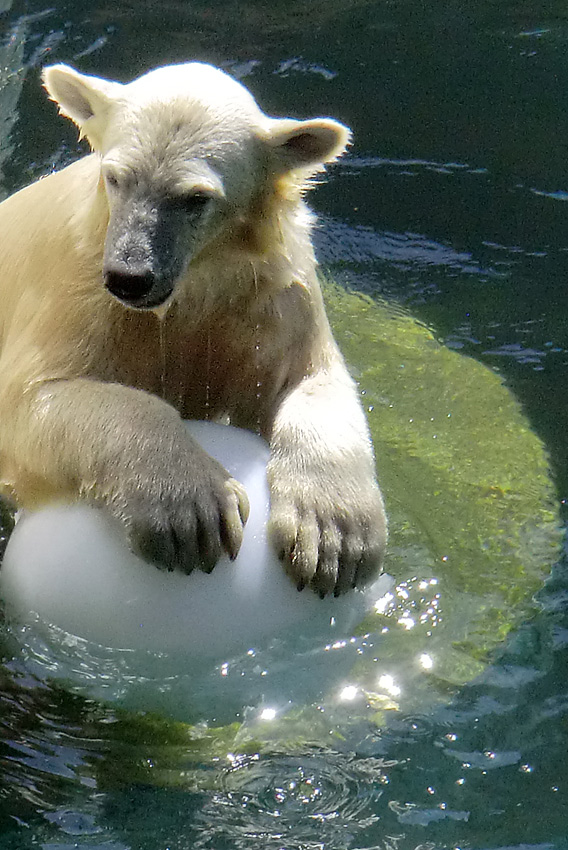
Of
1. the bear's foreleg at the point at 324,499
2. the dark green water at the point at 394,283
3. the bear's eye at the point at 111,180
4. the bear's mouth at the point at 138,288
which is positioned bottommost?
the dark green water at the point at 394,283

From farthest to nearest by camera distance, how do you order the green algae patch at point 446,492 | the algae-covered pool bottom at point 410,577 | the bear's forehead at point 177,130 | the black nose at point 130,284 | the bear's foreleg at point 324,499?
the green algae patch at point 446,492 < the algae-covered pool bottom at point 410,577 < the bear's foreleg at point 324,499 < the bear's forehead at point 177,130 < the black nose at point 130,284

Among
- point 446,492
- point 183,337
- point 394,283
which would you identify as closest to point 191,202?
point 183,337

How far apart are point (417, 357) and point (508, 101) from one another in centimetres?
250

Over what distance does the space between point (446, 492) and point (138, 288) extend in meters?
1.95

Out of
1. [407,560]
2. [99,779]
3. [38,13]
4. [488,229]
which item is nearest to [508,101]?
[488,229]

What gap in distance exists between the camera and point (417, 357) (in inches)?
213

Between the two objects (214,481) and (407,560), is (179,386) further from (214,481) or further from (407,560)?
(407,560)

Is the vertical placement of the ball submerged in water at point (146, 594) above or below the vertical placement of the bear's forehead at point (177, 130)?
below

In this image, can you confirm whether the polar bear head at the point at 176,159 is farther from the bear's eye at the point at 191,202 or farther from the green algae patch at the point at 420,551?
the green algae patch at the point at 420,551

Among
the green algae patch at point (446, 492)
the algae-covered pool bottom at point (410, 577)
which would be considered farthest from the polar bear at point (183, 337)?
the green algae patch at point (446, 492)

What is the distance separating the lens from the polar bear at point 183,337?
9.98 feet

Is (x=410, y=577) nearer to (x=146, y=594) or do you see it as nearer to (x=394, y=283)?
(x=146, y=594)

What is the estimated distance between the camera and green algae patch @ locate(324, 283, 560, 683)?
369 centimetres

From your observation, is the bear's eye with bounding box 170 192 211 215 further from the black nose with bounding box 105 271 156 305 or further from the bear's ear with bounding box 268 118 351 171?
the bear's ear with bounding box 268 118 351 171
